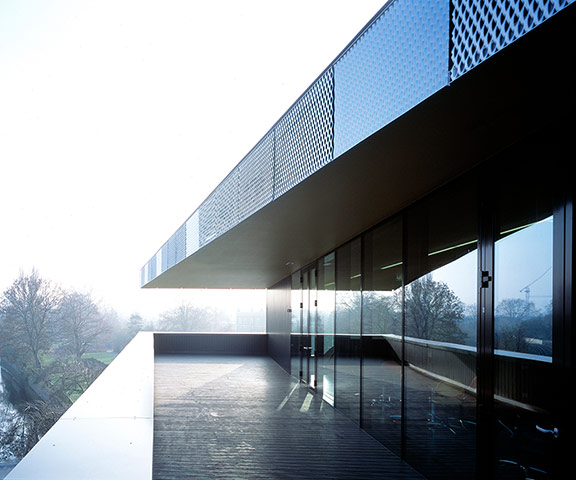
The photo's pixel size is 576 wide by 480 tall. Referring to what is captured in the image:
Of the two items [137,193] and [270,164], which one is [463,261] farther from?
[137,193]

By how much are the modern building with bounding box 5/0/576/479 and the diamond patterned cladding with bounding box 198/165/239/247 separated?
1.9 inches

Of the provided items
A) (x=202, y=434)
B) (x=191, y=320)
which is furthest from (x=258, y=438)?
(x=191, y=320)

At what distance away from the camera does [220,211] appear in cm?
709

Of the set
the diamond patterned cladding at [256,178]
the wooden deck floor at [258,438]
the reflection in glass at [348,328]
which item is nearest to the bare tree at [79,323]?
the wooden deck floor at [258,438]

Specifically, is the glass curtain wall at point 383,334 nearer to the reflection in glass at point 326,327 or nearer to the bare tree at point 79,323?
the reflection in glass at point 326,327

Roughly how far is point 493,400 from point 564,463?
88 centimetres

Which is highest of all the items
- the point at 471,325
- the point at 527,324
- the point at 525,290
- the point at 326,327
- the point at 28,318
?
the point at 525,290

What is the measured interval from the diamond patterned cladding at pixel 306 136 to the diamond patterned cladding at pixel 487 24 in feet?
4.48

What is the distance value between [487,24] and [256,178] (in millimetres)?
3541

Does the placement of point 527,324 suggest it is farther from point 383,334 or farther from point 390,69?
point 383,334

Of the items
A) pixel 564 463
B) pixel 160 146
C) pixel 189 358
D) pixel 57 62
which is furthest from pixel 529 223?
pixel 160 146

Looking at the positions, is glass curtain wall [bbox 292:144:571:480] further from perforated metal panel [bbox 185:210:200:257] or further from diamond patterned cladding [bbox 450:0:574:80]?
perforated metal panel [bbox 185:210:200:257]

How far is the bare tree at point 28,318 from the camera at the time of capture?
28.1 metres

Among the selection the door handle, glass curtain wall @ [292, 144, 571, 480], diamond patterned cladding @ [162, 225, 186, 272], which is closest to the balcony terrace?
glass curtain wall @ [292, 144, 571, 480]
